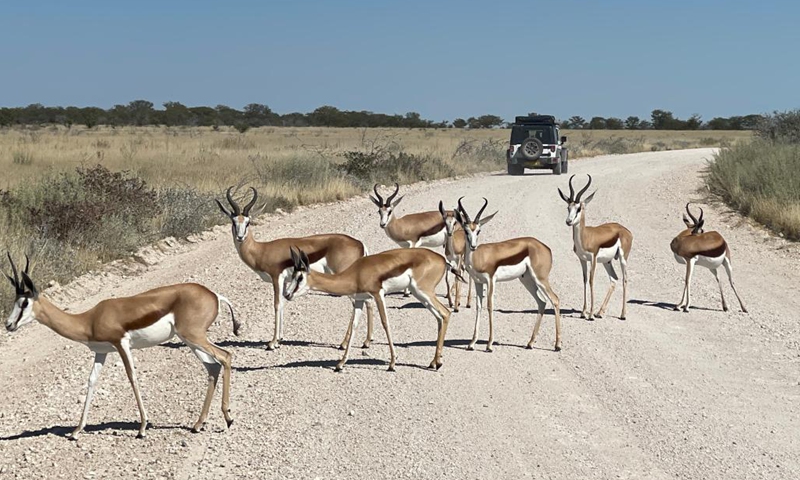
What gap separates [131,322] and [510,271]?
15.6ft

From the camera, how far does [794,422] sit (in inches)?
303

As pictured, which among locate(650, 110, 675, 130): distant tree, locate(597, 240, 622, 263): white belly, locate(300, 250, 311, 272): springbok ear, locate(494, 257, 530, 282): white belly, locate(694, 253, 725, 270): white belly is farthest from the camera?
locate(650, 110, 675, 130): distant tree

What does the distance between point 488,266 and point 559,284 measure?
4.13m

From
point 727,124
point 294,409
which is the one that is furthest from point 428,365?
point 727,124

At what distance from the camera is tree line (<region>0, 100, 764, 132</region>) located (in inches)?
3374

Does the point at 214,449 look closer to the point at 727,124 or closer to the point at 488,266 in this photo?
the point at 488,266

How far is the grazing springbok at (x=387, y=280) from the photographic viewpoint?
9117 millimetres

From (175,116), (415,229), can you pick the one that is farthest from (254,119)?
(415,229)

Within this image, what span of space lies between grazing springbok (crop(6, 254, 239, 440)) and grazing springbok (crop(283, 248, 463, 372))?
1.66 meters

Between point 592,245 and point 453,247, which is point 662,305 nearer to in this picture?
point 592,245

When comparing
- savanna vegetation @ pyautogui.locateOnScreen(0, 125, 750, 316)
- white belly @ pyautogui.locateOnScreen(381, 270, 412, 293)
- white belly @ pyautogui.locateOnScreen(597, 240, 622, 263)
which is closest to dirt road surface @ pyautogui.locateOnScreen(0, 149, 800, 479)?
white belly @ pyautogui.locateOnScreen(597, 240, 622, 263)

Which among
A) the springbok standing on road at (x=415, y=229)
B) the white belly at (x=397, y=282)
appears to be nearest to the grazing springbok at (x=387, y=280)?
the white belly at (x=397, y=282)

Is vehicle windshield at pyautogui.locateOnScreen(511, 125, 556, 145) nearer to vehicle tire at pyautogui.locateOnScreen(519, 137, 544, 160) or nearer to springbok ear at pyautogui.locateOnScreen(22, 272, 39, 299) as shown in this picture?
vehicle tire at pyautogui.locateOnScreen(519, 137, 544, 160)

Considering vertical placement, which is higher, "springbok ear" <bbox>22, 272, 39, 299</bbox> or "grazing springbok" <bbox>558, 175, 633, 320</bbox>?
"springbok ear" <bbox>22, 272, 39, 299</bbox>
